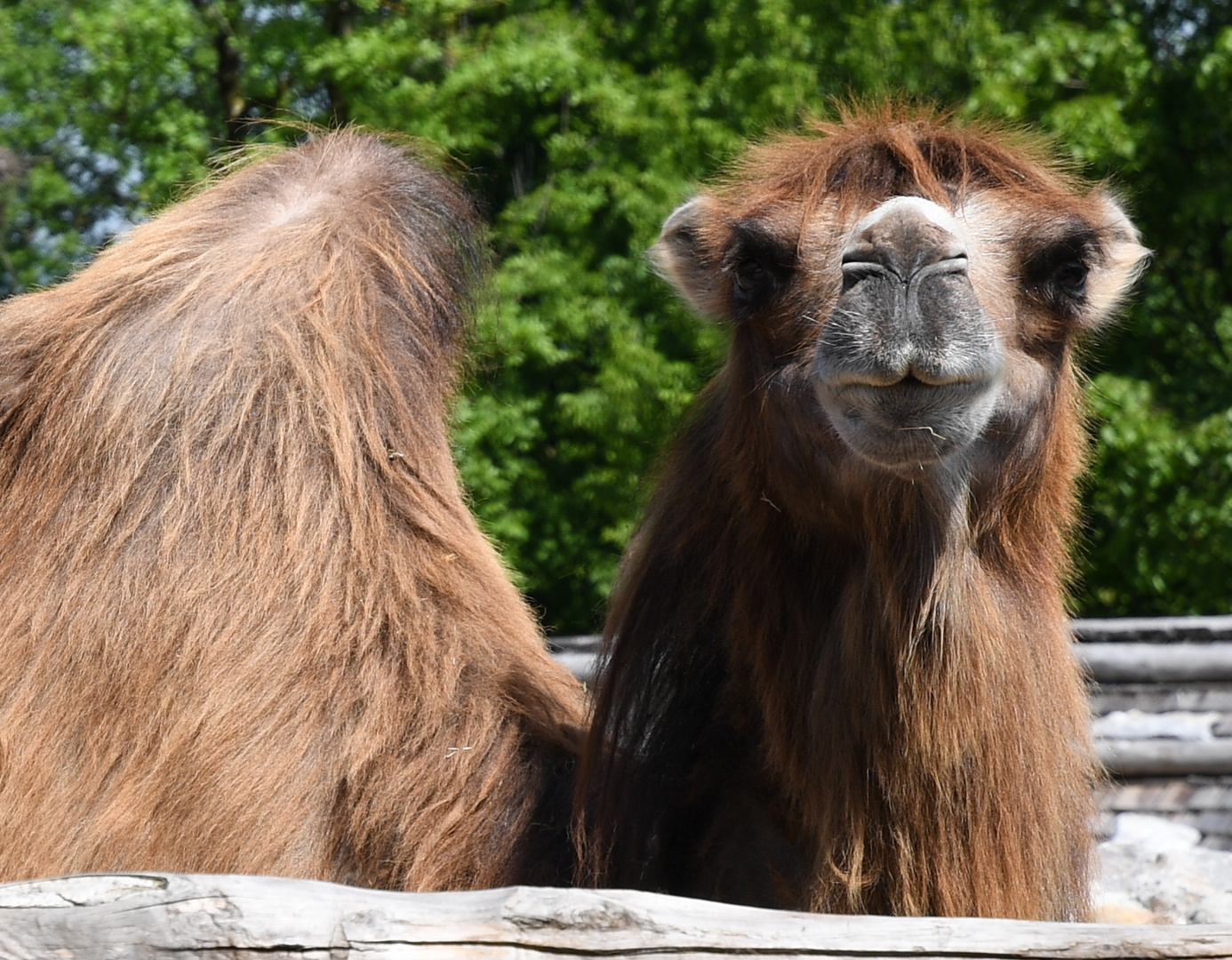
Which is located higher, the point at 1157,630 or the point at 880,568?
the point at 880,568

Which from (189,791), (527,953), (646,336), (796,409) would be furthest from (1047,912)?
(646,336)

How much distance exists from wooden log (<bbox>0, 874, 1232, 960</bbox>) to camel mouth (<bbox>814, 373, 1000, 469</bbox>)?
0.79 m

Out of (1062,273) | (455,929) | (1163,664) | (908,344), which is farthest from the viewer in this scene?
(1163,664)

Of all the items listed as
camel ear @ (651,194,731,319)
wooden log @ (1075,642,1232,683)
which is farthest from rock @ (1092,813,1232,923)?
camel ear @ (651,194,731,319)

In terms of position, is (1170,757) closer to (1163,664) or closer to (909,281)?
(1163,664)

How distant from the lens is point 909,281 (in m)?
2.28

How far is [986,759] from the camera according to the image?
249cm

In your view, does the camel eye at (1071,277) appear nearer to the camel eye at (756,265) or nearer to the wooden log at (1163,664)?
the camel eye at (756,265)

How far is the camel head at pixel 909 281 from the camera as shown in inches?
89.7

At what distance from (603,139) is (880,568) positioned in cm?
956

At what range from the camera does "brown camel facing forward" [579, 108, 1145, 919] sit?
2340 mm

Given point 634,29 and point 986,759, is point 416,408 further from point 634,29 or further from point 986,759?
point 634,29

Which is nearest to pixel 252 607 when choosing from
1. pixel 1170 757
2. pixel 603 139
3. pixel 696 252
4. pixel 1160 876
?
pixel 696 252

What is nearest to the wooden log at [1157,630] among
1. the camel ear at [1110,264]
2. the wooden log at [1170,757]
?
the wooden log at [1170,757]
